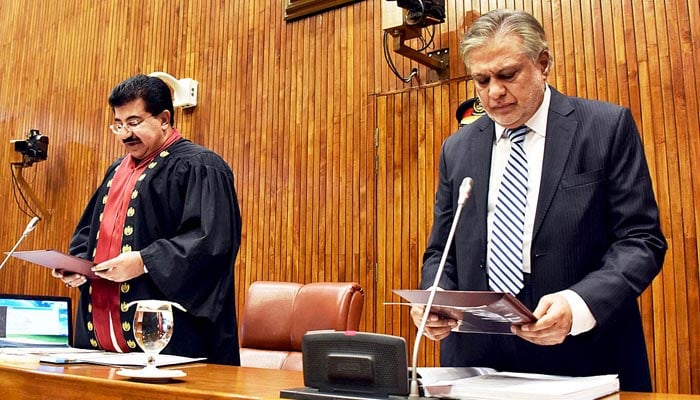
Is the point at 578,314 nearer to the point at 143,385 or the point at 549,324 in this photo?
the point at 549,324

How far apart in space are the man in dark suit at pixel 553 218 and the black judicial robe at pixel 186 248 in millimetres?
713

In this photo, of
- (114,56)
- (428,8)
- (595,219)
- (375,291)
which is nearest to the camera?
(595,219)

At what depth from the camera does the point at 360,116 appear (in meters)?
3.62

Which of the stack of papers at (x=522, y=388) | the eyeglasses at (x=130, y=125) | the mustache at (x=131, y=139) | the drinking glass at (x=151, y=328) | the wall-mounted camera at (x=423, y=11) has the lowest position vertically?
the stack of papers at (x=522, y=388)

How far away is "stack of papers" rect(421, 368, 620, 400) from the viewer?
96cm

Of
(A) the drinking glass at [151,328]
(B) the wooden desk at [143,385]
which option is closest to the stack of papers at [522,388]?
(B) the wooden desk at [143,385]

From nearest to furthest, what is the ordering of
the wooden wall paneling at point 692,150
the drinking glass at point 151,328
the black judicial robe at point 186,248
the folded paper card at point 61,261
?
1. the drinking glass at point 151,328
2. the folded paper card at point 61,261
3. the black judicial robe at point 186,248
4. the wooden wall paneling at point 692,150

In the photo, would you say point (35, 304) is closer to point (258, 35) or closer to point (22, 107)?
point (258, 35)

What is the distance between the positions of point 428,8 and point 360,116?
28.6 inches

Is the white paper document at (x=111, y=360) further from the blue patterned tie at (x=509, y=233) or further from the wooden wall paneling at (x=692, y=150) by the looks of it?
the wooden wall paneling at (x=692, y=150)

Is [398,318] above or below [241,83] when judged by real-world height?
below

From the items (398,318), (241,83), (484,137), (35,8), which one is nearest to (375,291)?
(398,318)

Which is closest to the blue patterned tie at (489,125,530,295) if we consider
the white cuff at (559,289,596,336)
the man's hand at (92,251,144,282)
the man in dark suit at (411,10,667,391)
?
Answer: the man in dark suit at (411,10,667,391)

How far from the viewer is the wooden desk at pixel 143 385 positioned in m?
1.13
